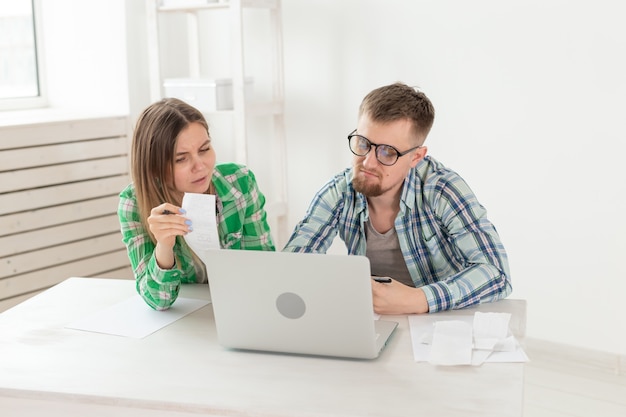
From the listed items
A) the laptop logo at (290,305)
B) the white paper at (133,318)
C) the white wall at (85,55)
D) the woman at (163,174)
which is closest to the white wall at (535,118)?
the white wall at (85,55)

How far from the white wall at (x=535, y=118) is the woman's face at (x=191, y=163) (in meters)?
1.65

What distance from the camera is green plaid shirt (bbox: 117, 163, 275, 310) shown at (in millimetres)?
1936

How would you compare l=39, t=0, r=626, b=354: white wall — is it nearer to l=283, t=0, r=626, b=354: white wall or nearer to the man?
l=283, t=0, r=626, b=354: white wall

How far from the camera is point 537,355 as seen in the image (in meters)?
3.40

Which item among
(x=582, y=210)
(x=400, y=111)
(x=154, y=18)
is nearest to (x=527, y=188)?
(x=582, y=210)

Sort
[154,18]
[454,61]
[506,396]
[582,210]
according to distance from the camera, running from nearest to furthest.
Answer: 1. [506,396]
2. [582,210]
3. [454,61]
4. [154,18]

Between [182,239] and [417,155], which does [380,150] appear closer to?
[417,155]

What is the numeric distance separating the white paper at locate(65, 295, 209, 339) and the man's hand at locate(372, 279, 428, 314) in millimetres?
431

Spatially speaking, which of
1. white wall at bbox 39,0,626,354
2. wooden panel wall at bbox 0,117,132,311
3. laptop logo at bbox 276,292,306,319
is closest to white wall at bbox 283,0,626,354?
white wall at bbox 39,0,626,354

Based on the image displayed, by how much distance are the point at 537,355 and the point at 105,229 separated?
2.03m

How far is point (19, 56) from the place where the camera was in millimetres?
4113

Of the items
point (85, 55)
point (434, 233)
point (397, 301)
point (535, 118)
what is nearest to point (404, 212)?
point (434, 233)

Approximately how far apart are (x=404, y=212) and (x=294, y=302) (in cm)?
65

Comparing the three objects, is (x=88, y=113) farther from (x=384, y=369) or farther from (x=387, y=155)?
(x=384, y=369)
